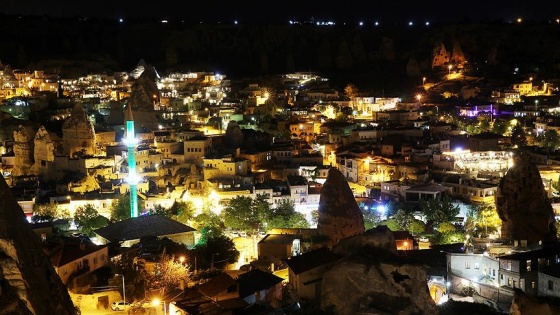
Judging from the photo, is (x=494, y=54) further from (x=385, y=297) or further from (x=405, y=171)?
(x=385, y=297)

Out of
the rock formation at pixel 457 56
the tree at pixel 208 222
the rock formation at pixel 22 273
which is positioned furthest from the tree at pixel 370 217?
the rock formation at pixel 457 56

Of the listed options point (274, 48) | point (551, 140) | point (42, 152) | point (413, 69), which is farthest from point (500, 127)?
point (274, 48)

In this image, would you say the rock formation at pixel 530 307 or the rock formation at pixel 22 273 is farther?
the rock formation at pixel 530 307

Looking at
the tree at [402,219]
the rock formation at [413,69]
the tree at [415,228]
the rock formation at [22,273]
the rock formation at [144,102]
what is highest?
the rock formation at [413,69]

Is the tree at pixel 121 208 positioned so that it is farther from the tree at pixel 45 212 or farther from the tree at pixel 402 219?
the tree at pixel 402 219

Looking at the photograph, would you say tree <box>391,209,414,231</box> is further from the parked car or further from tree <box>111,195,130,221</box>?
the parked car

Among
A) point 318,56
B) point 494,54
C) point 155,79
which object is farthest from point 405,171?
point 318,56

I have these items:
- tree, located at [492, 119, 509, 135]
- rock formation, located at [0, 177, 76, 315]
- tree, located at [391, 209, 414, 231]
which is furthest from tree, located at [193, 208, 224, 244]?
tree, located at [492, 119, 509, 135]
